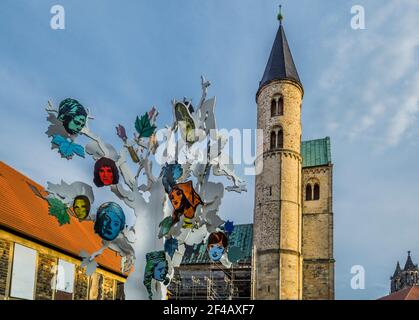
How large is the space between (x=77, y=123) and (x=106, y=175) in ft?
4.59

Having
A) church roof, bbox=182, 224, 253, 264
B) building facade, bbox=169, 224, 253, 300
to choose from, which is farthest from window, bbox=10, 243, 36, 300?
church roof, bbox=182, 224, 253, 264

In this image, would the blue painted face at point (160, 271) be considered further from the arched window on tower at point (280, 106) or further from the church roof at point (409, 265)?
the church roof at point (409, 265)

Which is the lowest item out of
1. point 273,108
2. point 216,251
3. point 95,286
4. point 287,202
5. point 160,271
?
point 95,286

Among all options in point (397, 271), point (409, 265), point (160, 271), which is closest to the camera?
point (160, 271)

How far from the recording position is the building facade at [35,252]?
53.3 ft

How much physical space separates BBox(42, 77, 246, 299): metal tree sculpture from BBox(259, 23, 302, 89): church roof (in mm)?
31154

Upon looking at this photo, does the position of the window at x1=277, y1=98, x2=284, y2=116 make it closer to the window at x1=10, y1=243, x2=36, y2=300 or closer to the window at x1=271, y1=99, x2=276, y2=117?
the window at x1=271, y1=99, x2=276, y2=117

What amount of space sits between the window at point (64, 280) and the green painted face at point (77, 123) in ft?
31.7

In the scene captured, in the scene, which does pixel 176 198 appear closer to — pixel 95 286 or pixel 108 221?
pixel 108 221

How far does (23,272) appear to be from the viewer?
55.4 feet

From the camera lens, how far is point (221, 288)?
140 feet

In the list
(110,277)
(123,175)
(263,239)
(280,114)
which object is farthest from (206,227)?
(280,114)

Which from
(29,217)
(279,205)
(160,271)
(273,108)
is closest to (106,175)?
(160,271)

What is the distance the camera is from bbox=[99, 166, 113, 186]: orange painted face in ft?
37.0
